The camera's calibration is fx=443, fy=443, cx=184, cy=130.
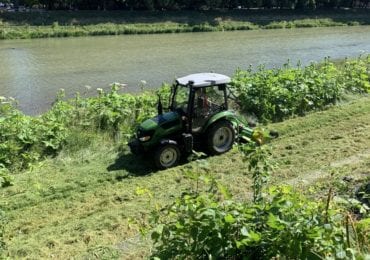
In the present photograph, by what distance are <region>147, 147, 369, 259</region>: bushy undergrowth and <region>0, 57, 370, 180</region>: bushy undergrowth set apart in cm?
541

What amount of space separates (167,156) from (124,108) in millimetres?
2967

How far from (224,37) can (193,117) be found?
110ft

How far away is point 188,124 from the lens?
8969 mm

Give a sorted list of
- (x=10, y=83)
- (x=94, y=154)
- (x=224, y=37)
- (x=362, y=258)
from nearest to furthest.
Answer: (x=362, y=258) → (x=94, y=154) → (x=10, y=83) → (x=224, y=37)

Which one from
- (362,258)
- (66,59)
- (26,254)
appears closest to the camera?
(362,258)

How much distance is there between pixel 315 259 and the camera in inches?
131

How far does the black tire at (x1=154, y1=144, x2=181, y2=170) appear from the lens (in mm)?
8766

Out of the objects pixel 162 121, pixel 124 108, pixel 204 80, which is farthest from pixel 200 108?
pixel 124 108

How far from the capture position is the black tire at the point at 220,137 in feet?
30.6

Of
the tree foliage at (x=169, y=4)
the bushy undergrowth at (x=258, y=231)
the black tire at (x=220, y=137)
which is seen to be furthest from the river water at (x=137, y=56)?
the bushy undergrowth at (x=258, y=231)

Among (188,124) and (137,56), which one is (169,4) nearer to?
(137,56)

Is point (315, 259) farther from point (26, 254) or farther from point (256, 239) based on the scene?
point (26, 254)

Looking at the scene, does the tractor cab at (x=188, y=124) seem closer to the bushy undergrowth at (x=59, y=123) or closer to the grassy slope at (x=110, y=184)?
the grassy slope at (x=110, y=184)

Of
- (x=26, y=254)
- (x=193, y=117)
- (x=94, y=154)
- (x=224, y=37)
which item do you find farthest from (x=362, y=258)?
(x=224, y=37)
